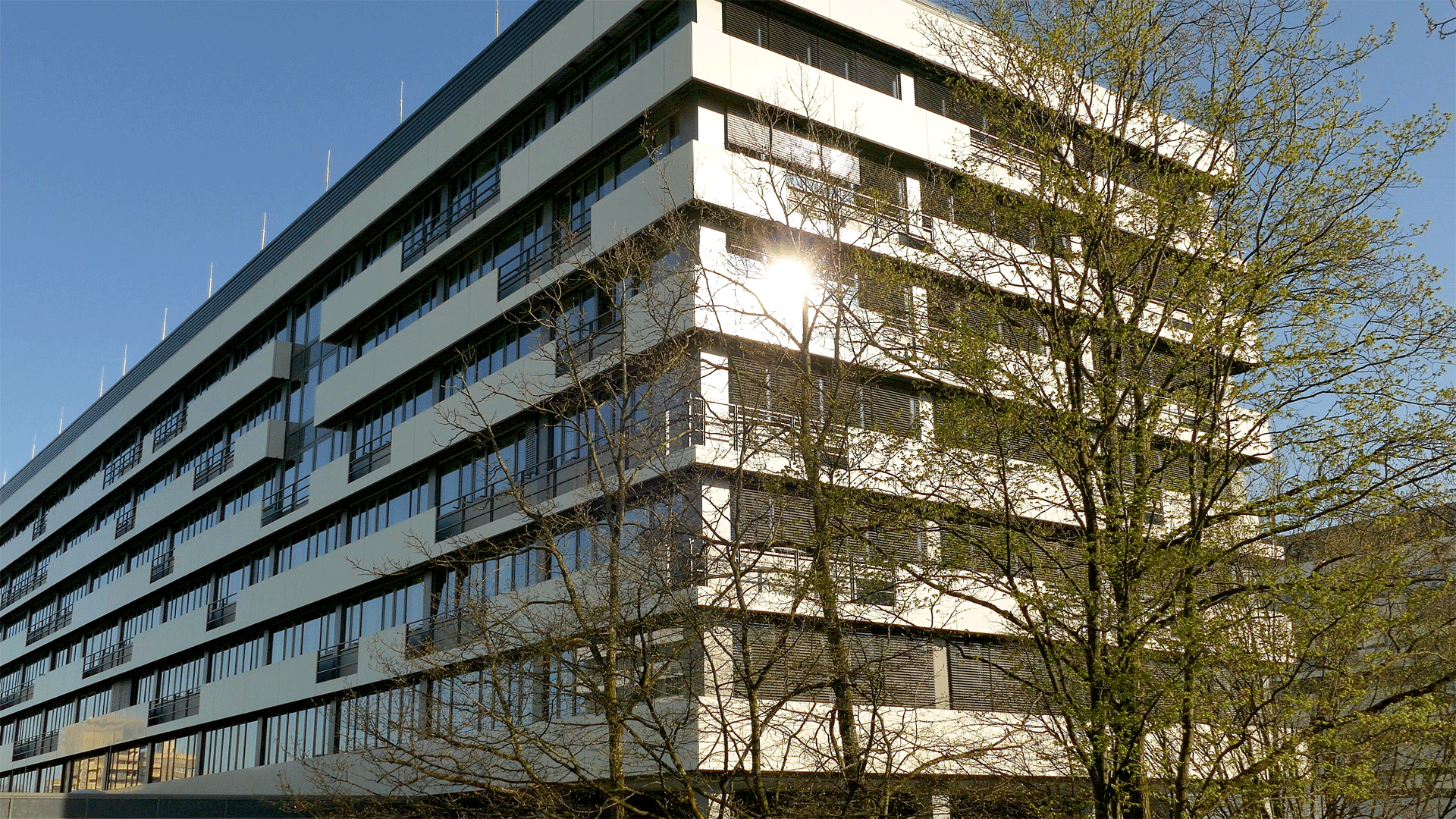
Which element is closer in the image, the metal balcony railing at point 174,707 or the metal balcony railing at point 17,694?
the metal balcony railing at point 174,707

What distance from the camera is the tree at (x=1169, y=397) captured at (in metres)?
16.5

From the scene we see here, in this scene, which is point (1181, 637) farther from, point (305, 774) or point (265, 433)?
point (265, 433)

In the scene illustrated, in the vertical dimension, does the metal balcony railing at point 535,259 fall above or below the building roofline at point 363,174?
below

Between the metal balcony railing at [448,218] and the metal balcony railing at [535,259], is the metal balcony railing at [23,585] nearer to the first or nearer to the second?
the metal balcony railing at [448,218]

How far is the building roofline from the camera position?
3431cm

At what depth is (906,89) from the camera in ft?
106

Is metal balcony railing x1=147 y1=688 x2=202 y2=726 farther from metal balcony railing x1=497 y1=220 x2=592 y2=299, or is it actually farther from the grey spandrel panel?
metal balcony railing x1=497 y1=220 x2=592 y2=299

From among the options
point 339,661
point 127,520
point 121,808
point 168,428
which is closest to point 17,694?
point 127,520

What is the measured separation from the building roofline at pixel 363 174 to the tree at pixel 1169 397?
16623 mm

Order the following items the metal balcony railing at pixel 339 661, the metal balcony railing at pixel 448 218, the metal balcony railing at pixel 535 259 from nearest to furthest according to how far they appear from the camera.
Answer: the metal balcony railing at pixel 535 259 → the metal balcony railing at pixel 448 218 → the metal balcony railing at pixel 339 661

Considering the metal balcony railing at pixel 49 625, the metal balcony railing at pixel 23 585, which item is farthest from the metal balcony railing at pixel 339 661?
the metal balcony railing at pixel 23 585

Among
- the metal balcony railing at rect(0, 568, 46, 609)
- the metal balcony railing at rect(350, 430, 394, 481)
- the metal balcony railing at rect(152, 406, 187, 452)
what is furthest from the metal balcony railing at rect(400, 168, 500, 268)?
the metal balcony railing at rect(0, 568, 46, 609)

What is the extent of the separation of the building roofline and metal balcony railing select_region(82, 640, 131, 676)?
11.5 m

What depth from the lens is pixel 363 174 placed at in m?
41.9
